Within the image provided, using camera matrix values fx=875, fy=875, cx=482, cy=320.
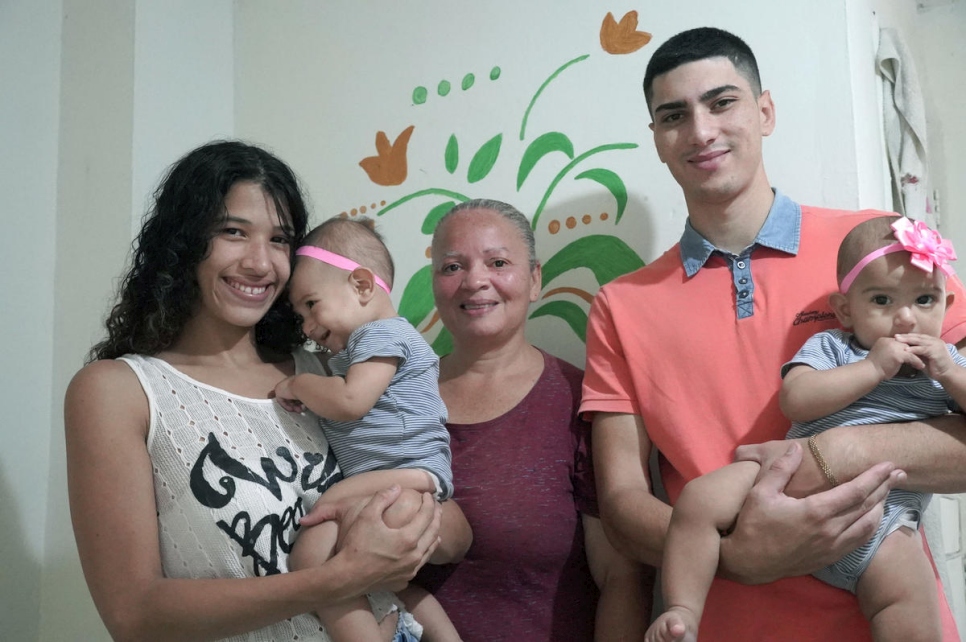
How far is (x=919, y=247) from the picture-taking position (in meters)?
1.53

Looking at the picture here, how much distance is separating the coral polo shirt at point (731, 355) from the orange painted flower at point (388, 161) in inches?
44.1

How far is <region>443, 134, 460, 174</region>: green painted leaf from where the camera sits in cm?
273

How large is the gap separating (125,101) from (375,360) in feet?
5.22

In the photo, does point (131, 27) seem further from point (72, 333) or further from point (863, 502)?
point (863, 502)

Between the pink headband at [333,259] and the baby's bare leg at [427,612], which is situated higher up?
the pink headband at [333,259]

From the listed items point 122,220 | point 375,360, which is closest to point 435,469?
point 375,360

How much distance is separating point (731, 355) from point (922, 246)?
1.40 feet

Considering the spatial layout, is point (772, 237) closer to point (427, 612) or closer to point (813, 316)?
point (813, 316)


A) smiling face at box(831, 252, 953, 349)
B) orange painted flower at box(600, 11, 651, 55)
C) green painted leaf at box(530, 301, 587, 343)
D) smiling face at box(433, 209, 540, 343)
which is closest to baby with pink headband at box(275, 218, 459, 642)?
smiling face at box(433, 209, 540, 343)

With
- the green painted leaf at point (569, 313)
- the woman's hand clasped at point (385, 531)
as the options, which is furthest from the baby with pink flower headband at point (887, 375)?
the green painted leaf at point (569, 313)

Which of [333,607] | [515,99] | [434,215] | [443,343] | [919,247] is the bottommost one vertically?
[333,607]

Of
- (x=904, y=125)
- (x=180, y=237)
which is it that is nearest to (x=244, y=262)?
(x=180, y=237)

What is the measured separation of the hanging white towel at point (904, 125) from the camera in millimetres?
2338

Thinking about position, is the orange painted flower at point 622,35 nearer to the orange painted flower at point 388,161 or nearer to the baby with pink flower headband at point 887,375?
the orange painted flower at point 388,161
